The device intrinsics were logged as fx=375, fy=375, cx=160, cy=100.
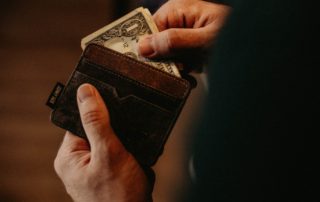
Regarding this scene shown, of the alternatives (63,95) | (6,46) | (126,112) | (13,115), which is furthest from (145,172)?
(6,46)

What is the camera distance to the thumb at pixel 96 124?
0.83 meters

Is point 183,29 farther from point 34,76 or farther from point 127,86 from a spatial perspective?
point 34,76

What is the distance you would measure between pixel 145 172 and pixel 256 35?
1.59ft

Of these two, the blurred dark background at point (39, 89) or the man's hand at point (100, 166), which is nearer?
the man's hand at point (100, 166)

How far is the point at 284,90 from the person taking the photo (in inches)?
21.7

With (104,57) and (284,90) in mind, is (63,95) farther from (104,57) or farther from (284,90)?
(284,90)

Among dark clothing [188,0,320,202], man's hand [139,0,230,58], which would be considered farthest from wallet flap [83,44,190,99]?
dark clothing [188,0,320,202]

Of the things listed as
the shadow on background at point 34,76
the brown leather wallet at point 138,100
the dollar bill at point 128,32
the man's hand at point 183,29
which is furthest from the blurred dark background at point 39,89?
the brown leather wallet at point 138,100

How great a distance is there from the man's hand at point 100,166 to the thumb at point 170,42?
8.2 inches

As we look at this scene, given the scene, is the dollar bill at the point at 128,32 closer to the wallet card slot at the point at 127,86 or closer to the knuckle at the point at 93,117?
the wallet card slot at the point at 127,86

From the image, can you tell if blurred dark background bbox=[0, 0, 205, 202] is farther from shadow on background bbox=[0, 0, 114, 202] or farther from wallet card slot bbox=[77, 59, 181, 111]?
wallet card slot bbox=[77, 59, 181, 111]

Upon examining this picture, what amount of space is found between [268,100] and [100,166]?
435 mm

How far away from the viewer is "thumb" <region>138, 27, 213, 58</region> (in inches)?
38.6

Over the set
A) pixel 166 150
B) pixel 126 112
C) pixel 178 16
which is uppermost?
pixel 178 16
